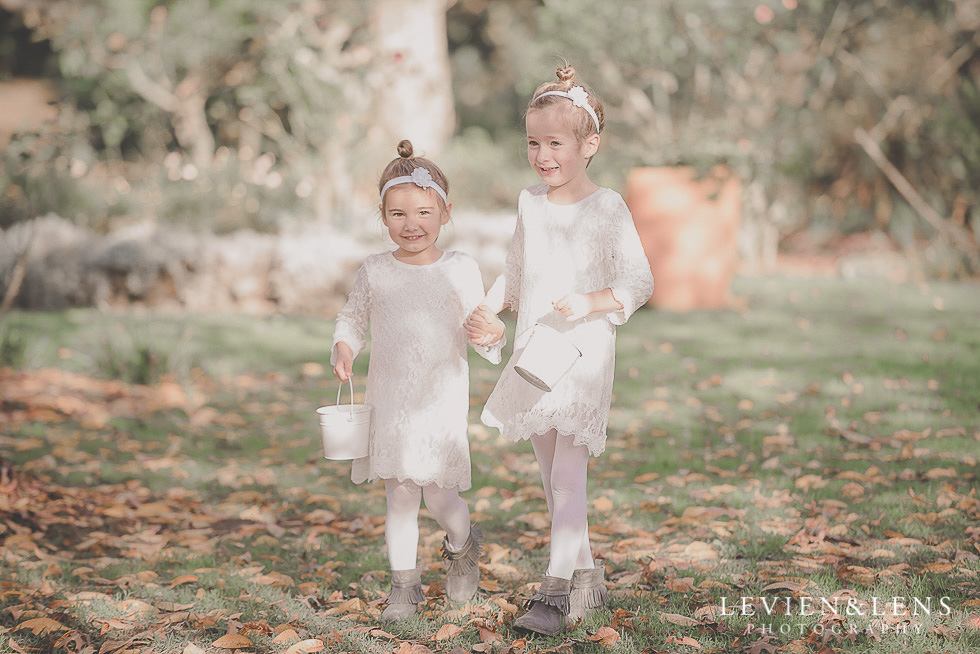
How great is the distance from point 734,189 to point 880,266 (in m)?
3.38

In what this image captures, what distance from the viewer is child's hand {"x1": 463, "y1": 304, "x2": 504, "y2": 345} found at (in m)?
2.94

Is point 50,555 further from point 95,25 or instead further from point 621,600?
point 95,25

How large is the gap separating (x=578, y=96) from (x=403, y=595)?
171 centimetres

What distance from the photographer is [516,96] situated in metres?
21.0

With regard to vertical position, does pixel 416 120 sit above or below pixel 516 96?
below

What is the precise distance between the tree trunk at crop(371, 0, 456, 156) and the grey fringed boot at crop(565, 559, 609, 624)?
917 cm

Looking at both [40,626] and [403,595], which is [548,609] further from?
[40,626]

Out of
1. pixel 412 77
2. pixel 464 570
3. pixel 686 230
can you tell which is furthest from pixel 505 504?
pixel 412 77

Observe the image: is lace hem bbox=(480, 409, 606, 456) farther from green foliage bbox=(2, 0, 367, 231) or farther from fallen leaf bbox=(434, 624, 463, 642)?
green foliage bbox=(2, 0, 367, 231)

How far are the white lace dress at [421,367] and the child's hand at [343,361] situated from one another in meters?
0.04

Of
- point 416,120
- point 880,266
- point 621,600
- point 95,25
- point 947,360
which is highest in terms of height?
point 95,25

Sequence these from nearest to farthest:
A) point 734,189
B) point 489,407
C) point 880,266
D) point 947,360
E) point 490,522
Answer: point 489,407 → point 490,522 → point 947,360 → point 734,189 → point 880,266

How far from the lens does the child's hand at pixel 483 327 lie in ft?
9.63

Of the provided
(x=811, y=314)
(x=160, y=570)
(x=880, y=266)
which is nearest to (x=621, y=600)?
(x=160, y=570)
